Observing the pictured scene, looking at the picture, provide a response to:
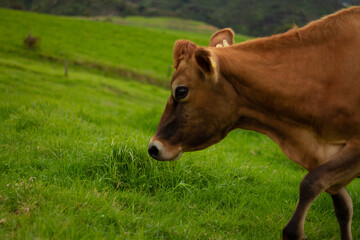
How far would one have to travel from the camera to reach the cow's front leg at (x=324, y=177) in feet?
11.3

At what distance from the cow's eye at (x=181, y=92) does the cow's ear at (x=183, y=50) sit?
385 millimetres

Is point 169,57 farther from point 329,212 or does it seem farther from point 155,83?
point 329,212

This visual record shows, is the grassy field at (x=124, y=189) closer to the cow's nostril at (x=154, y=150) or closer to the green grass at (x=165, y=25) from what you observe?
the cow's nostril at (x=154, y=150)

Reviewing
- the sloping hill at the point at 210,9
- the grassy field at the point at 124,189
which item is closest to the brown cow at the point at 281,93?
the grassy field at the point at 124,189

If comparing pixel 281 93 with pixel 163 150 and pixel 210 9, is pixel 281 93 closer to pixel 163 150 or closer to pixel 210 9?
pixel 163 150

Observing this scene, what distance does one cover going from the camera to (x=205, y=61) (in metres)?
3.87

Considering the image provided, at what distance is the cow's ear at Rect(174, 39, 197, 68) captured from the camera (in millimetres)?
4121

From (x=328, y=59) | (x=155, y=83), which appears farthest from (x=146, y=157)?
(x=155, y=83)

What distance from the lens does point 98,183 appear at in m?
4.76

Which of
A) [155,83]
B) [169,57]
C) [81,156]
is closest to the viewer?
[81,156]

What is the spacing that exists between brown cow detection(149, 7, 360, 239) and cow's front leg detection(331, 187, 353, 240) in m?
0.01

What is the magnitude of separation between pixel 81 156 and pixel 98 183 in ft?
2.43

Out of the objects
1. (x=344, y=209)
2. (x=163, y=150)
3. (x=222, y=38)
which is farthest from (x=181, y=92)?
(x=344, y=209)

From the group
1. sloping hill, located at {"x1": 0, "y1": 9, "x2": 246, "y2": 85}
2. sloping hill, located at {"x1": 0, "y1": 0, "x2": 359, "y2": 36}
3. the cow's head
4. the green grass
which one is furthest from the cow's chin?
the green grass
